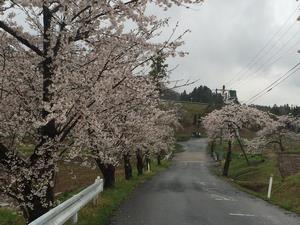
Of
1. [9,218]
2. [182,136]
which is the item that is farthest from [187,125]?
[9,218]

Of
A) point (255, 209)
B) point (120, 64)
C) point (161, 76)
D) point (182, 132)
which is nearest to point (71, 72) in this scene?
point (120, 64)

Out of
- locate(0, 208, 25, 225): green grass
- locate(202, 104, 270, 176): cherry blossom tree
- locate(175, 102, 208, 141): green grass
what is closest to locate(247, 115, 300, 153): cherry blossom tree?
locate(202, 104, 270, 176): cherry blossom tree

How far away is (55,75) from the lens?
330 inches

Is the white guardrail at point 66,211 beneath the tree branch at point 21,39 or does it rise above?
beneath

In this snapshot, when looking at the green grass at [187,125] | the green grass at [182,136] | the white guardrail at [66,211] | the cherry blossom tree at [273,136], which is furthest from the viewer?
the green grass at [187,125]

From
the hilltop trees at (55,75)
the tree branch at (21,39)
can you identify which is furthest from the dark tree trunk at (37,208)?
the tree branch at (21,39)

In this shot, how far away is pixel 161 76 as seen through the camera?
36.6 feet

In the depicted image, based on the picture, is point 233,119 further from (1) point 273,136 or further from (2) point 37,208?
(2) point 37,208

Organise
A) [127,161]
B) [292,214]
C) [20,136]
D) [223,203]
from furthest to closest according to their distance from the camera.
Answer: [127,161] < [223,203] < [292,214] < [20,136]

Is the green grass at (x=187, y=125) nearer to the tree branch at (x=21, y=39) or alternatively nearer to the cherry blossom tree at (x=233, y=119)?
the cherry blossom tree at (x=233, y=119)

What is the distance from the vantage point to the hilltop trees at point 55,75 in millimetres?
8531

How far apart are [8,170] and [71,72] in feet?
7.36

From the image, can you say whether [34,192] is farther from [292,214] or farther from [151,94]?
[292,214]

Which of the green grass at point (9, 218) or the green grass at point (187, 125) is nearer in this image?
the green grass at point (9, 218)
